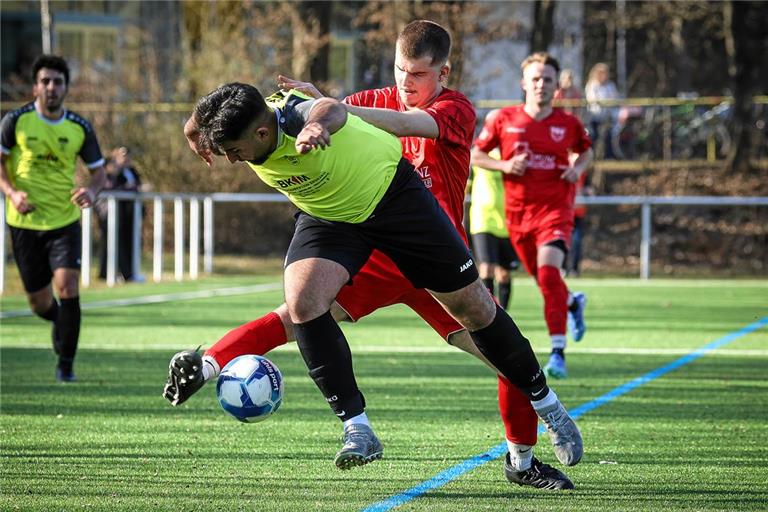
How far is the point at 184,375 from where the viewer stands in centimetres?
548

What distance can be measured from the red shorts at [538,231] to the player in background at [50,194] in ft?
10.8

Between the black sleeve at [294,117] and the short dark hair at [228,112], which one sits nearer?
the short dark hair at [228,112]

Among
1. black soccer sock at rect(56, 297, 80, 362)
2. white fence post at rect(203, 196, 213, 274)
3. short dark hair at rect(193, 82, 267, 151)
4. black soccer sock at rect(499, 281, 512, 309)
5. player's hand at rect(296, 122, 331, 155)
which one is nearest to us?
player's hand at rect(296, 122, 331, 155)

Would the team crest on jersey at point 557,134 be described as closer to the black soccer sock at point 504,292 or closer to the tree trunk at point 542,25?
the black soccer sock at point 504,292

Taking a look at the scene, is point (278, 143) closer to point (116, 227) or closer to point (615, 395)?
point (615, 395)

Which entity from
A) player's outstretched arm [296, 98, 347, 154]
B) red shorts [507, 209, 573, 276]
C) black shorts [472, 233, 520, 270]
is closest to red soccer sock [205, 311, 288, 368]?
player's outstretched arm [296, 98, 347, 154]

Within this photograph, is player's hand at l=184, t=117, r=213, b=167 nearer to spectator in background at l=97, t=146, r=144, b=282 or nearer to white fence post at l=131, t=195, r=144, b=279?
white fence post at l=131, t=195, r=144, b=279

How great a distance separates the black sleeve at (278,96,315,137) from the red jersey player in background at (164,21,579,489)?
36 cm

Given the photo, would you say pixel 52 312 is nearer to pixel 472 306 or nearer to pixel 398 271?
pixel 398 271

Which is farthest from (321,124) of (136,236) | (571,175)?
(136,236)

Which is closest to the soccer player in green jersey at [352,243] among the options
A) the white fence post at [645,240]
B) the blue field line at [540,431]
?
the blue field line at [540,431]

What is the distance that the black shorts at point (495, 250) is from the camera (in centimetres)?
1216

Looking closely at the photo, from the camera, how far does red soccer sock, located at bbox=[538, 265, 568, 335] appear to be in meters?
9.83

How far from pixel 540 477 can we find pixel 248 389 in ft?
4.45
